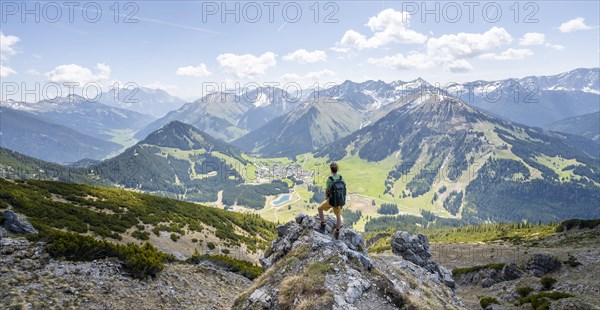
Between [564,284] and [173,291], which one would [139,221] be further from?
[564,284]

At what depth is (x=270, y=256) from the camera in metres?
27.8

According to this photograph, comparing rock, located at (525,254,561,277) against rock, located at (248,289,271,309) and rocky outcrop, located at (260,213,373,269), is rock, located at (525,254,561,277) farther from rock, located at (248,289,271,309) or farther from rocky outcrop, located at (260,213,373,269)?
rock, located at (248,289,271,309)

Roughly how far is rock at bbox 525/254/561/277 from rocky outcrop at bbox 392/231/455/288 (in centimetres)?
1891

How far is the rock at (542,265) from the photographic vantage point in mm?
50688

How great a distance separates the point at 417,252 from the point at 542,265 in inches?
936

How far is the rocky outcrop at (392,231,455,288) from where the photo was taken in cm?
4191

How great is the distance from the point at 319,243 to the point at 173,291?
10.9 metres

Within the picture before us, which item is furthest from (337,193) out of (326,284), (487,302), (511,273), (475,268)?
(475,268)

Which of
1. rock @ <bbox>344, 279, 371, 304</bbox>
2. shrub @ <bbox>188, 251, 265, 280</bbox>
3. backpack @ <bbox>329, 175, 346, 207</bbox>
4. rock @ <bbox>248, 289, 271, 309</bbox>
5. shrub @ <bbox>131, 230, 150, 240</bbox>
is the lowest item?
shrub @ <bbox>131, 230, 150, 240</bbox>

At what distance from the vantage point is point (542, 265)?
51.6 metres

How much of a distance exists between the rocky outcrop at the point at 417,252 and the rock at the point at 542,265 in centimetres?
1891

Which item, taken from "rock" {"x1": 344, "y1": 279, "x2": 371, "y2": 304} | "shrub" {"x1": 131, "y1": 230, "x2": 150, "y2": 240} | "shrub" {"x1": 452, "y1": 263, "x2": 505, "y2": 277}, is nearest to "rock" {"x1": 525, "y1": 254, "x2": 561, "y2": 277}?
"shrub" {"x1": 452, "y1": 263, "x2": 505, "y2": 277}

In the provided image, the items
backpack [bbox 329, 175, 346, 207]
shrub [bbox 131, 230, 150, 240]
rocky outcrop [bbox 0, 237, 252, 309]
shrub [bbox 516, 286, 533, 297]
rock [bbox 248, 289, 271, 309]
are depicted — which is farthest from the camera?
shrub [bbox 131, 230, 150, 240]

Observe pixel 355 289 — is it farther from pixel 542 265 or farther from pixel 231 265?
pixel 542 265
